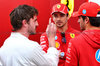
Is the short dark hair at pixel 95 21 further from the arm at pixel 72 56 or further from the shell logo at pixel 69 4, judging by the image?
the shell logo at pixel 69 4

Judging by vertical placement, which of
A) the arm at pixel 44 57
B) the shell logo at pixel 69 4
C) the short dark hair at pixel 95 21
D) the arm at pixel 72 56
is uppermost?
the shell logo at pixel 69 4

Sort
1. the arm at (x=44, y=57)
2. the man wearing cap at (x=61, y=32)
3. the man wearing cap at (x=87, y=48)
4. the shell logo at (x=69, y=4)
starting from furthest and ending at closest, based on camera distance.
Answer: the shell logo at (x=69, y=4)
the man wearing cap at (x=61, y=32)
the man wearing cap at (x=87, y=48)
the arm at (x=44, y=57)

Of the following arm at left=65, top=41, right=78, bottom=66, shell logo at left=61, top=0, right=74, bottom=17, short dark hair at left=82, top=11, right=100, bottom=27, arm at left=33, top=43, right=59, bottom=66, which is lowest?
Result: arm at left=65, top=41, right=78, bottom=66

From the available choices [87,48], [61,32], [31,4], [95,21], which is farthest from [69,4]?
[87,48]

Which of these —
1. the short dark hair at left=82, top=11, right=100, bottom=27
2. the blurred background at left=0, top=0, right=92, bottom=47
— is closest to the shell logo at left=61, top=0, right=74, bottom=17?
the blurred background at left=0, top=0, right=92, bottom=47

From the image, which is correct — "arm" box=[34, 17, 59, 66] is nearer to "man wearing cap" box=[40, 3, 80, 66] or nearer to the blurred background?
"man wearing cap" box=[40, 3, 80, 66]

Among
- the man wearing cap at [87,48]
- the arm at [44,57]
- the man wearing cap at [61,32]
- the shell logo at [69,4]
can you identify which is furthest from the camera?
the shell logo at [69,4]

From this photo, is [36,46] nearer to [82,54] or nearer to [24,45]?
[24,45]

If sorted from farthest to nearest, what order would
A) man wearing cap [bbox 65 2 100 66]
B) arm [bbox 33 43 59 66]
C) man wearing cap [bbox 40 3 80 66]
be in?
1. man wearing cap [bbox 40 3 80 66]
2. man wearing cap [bbox 65 2 100 66]
3. arm [bbox 33 43 59 66]

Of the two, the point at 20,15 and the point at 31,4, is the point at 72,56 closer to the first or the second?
the point at 20,15

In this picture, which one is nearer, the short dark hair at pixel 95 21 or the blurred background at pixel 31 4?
the short dark hair at pixel 95 21

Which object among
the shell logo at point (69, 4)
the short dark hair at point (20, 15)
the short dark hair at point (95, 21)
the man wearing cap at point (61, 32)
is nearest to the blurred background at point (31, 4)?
the shell logo at point (69, 4)

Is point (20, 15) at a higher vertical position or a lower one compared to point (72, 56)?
higher

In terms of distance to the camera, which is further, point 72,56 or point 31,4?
point 31,4
